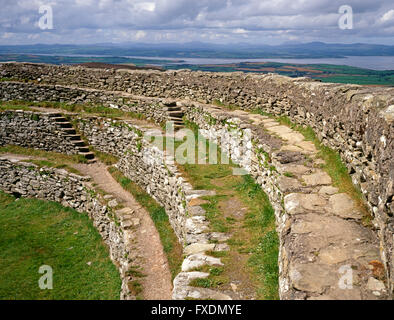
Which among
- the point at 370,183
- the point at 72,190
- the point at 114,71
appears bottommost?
the point at 72,190

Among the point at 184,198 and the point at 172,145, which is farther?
the point at 172,145

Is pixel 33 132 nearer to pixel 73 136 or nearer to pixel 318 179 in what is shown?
pixel 73 136

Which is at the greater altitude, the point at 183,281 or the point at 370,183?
the point at 370,183

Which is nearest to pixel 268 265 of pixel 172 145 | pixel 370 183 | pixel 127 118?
pixel 370 183

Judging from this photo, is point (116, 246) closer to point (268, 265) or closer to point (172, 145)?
point (172, 145)

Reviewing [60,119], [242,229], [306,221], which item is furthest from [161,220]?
[60,119]

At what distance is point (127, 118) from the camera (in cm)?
1686

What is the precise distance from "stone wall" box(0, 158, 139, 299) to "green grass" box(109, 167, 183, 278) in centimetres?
94

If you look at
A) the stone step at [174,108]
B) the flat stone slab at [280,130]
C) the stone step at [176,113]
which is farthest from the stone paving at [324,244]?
the stone step at [174,108]

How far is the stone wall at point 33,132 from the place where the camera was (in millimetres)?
16953

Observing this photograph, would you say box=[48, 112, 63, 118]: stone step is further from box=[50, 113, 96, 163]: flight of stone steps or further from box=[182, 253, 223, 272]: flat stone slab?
box=[182, 253, 223, 272]: flat stone slab

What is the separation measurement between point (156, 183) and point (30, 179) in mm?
7476

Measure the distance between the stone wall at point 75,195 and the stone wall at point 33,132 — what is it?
1777 mm

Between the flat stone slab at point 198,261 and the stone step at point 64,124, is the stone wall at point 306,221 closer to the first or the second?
the flat stone slab at point 198,261
